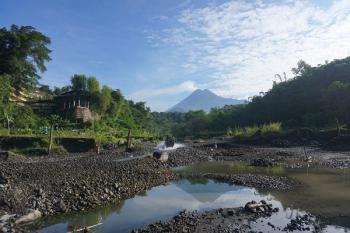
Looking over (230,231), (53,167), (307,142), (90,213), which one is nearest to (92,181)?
(90,213)

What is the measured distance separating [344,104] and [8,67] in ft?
187

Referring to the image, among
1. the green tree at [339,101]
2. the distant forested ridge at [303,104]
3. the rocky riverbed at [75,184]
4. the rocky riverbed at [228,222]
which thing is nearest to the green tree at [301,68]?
the distant forested ridge at [303,104]

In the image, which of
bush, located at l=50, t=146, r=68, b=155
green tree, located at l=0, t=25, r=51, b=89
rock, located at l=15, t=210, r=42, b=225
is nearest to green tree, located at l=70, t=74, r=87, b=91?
green tree, located at l=0, t=25, r=51, b=89

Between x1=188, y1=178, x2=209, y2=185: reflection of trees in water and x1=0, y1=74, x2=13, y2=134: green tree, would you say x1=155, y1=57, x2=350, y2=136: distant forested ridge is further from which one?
x1=0, y1=74, x2=13, y2=134: green tree

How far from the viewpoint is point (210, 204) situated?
19.6m

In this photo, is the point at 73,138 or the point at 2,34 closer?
the point at 73,138

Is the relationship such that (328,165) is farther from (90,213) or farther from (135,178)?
(90,213)

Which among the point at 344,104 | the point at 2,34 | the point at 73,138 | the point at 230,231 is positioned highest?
the point at 2,34

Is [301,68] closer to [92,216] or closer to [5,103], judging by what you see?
[5,103]

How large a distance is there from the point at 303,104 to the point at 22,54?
62476 mm

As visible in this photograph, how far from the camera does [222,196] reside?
21.4 meters

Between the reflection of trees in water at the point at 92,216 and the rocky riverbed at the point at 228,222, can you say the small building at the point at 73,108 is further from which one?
the rocky riverbed at the point at 228,222

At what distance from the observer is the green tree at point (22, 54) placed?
200ft

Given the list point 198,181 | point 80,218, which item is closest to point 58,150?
point 198,181
